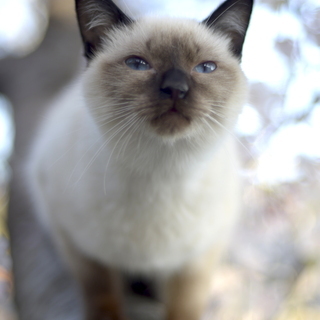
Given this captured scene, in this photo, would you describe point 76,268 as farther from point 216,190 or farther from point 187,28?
point 187,28

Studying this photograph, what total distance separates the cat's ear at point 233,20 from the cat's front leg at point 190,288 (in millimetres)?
830

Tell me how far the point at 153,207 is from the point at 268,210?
3.22 feet

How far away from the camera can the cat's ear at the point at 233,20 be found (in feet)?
2.91

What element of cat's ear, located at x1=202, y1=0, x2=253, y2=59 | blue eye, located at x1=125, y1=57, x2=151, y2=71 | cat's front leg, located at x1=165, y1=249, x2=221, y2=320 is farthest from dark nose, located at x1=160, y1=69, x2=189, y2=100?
cat's front leg, located at x1=165, y1=249, x2=221, y2=320

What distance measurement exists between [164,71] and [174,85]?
0.08 m

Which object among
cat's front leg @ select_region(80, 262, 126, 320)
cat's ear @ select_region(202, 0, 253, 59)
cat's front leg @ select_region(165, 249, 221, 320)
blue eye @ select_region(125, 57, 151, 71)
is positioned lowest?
cat's front leg @ select_region(80, 262, 126, 320)

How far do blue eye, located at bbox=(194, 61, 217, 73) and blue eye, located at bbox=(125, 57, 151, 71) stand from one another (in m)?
0.13

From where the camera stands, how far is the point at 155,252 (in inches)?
46.0

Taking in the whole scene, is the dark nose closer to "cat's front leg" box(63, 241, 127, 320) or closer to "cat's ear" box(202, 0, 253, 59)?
"cat's ear" box(202, 0, 253, 59)

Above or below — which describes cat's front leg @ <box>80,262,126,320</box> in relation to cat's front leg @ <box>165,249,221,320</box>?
below

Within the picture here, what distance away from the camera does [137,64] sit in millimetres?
871

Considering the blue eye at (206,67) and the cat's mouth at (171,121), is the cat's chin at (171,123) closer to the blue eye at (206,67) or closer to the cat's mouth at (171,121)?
the cat's mouth at (171,121)

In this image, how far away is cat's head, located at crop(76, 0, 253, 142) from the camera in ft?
2.60

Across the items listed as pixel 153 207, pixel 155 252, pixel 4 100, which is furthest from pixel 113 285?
pixel 4 100
